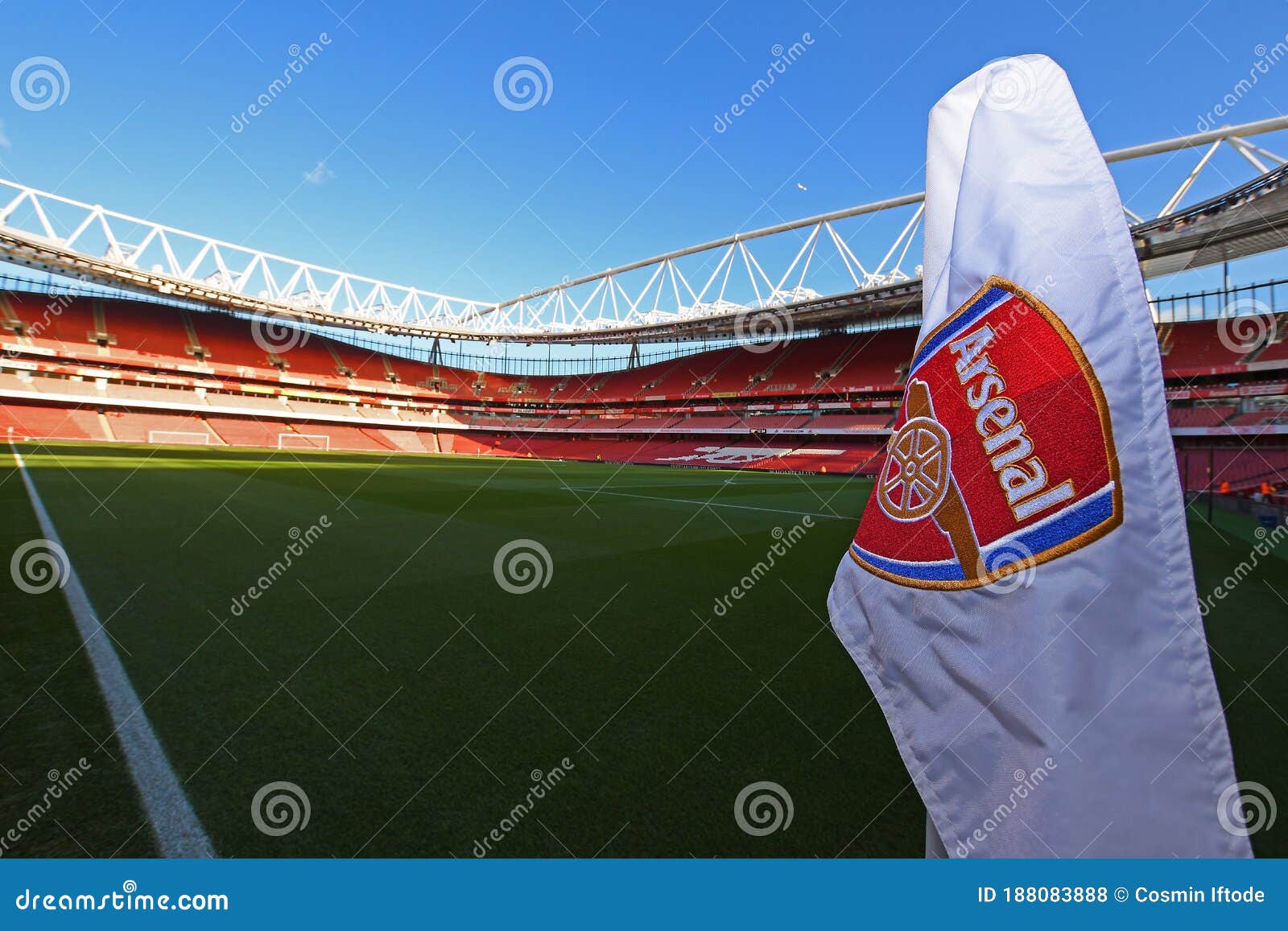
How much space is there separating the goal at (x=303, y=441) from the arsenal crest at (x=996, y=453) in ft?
173

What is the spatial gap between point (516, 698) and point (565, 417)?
5865 cm

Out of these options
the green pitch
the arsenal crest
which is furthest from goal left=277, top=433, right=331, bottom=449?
the arsenal crest

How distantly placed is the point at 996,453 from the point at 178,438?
180 ft

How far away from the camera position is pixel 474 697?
315 cm

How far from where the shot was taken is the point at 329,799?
7.18 ft

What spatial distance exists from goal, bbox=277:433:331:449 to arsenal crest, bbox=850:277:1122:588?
5286 cm

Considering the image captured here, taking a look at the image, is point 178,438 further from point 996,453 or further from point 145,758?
point 996,453

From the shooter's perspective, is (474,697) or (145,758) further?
(474,697)

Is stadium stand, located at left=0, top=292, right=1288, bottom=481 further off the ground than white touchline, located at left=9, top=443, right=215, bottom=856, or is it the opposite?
stadium stand, located at left=0, top=292, right=1288, bottom=481

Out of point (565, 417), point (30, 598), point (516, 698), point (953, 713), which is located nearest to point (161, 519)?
point (30, 598)

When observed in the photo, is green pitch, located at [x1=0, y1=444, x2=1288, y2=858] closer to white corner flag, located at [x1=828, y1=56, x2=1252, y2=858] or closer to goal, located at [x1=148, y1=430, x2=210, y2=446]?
white corner flag, located at [x1=828, y1=56, x2=1252, y2=858]

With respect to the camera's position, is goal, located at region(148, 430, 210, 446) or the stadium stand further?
goal, located at region(148, 430, 210, 446)

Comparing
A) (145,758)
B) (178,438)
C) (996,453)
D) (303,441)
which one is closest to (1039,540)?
(996,453)

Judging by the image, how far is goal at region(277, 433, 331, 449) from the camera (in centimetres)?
4597
